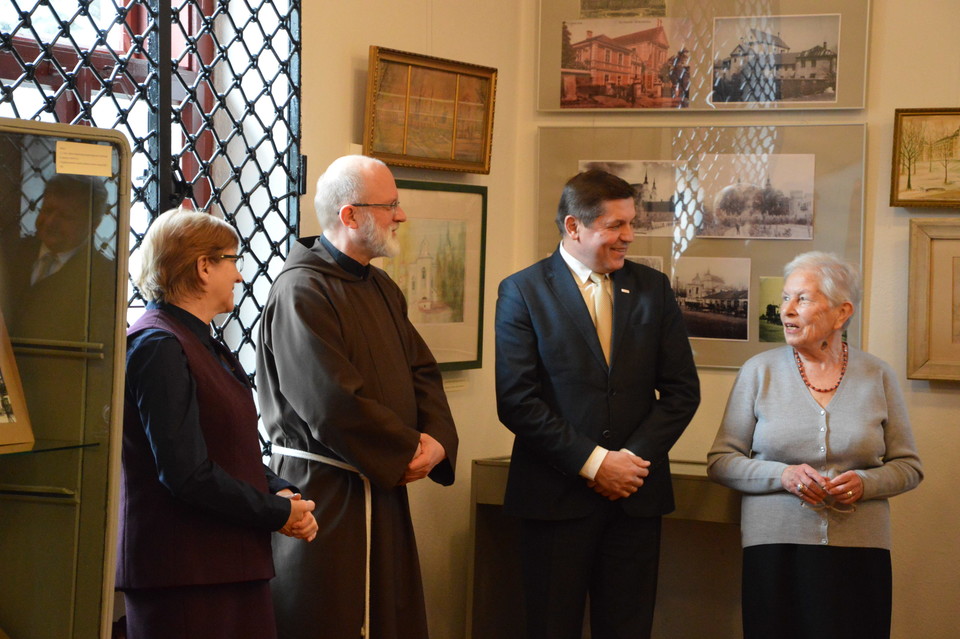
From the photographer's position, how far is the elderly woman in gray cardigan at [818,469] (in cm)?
298

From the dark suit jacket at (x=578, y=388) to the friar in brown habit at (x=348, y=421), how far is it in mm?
353

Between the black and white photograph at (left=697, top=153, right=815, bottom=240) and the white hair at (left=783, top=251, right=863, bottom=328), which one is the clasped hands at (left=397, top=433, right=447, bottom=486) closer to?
the white hair at (left=783, top=251, right=863, bottom=328)

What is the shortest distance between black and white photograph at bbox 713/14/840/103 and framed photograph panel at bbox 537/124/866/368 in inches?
5.3

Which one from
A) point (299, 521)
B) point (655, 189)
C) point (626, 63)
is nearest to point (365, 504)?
point (299, 521)

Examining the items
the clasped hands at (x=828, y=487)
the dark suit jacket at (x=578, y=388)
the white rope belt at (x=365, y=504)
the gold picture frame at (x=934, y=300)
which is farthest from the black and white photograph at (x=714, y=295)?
the white rope belt at (x=365, y=504)

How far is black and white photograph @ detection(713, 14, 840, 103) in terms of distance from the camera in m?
3.85

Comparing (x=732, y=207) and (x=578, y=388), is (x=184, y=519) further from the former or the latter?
(x=732, y=207)

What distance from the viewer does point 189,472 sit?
1.96 m

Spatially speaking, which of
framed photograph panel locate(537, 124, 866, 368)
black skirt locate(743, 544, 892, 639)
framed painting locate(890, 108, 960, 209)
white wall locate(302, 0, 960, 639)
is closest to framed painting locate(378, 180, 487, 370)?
white wall locate(302, 0, 960, 639)

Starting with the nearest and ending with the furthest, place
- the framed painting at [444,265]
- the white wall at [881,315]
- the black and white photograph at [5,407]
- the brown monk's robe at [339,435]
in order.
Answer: the black and white photograph at [5,407] < the brown monk's robe at [339,435] < the framed painting at [444,265] < the white wall at [881,315]

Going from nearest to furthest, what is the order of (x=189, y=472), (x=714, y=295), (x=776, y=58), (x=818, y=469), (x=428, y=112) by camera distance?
(x=189, y=472)
(x=818, y=469)
(x=428, y=112)
(x=776, y=58)
(x=714, y=295)

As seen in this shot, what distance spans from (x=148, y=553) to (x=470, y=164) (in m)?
2.14

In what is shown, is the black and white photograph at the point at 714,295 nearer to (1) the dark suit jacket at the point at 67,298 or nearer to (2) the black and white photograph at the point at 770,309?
(2) the black and white photograph at the point at 770,309

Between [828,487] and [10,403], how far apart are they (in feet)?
7.12
